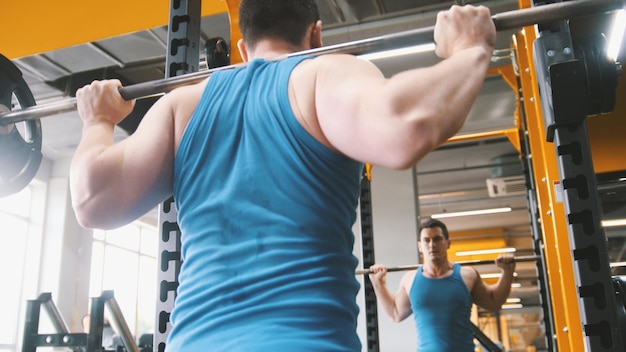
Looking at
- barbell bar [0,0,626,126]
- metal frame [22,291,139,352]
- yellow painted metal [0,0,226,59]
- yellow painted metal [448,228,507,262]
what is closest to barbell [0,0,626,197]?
barbell bar [0,0,626,126]

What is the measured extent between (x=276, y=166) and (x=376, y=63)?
4.70 metres

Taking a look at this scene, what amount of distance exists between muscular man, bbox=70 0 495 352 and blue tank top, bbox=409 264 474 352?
2.61 metres

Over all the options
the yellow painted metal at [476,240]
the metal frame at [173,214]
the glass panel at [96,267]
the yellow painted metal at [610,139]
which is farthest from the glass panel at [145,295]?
the metal frame at [173,214]

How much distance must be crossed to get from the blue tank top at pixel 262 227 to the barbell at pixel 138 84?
163mm

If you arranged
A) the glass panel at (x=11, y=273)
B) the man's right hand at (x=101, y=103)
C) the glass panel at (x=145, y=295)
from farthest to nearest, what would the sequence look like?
the glass panel at (x=145, y=295) < the glass panel at (x=11, y=273) < the man's right hand at (x=101, y=103)

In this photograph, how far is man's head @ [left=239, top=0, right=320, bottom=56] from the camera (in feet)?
3.60

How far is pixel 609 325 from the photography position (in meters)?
1.23

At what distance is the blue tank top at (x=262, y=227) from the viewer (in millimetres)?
841

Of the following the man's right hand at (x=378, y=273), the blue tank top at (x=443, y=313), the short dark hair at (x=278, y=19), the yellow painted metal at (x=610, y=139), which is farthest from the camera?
the yellow painted metal at (x=610, y=139)

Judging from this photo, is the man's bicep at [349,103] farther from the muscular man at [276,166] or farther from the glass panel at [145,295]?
the glass panel at [145,295]

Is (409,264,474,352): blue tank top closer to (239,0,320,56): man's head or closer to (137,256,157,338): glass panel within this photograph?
(239,0,320,56): man's head

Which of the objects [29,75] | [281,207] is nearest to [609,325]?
[281,207]

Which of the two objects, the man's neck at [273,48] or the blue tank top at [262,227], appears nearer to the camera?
the blue tank top at [262,227]

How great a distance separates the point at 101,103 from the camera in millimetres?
1266
